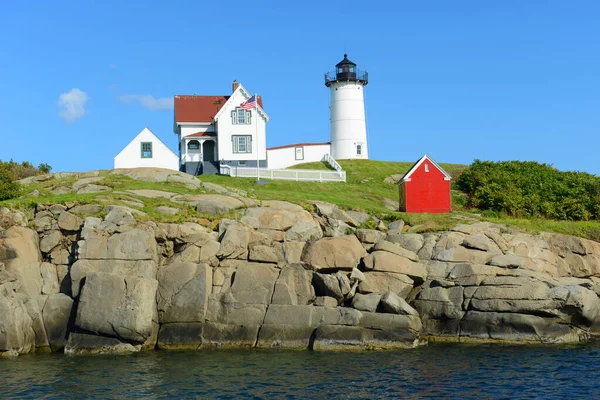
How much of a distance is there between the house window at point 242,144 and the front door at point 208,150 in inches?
Result: 105

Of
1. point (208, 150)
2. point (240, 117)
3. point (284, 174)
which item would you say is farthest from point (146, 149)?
point (284, 174)

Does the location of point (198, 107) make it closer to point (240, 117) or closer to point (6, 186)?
point (240, 117)

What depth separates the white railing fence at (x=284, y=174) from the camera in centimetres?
5109

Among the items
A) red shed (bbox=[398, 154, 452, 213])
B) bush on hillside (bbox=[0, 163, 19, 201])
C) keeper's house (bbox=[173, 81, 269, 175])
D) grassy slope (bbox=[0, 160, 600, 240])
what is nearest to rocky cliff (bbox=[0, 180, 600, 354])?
grassy slope (bbox=[0, 160, 600, 240])

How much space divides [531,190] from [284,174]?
57.3ft

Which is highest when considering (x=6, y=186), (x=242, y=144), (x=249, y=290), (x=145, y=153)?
(x=242, y=144)

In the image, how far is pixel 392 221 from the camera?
3800 centimetres

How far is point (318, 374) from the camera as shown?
918 inches

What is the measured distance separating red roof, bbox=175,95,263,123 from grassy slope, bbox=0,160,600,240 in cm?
816

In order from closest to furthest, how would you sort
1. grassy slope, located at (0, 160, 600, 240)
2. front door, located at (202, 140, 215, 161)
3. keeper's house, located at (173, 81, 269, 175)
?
grassy slope, located at (0, 160, 600, 240), keeper's house, located at (173, 81, 269, 175), front door, located at (202, 140, 215, 161)

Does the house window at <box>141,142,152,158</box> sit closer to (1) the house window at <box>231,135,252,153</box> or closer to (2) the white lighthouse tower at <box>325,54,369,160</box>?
(1) the house window at <box>231,135,252,153</box>

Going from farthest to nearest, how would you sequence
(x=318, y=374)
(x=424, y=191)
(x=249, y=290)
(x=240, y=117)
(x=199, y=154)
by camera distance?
(x=199, y=154) < (x=240, y=117) < (x=424, y=191) < (x=249, y=290) < (x=318, y=374)

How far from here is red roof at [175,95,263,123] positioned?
5772 cm

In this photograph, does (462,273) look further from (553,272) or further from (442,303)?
(553,272)
